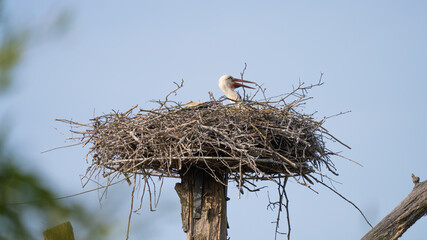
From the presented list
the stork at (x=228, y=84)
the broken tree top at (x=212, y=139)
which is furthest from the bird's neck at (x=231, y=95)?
the broken tree top at (x=212, y=139)

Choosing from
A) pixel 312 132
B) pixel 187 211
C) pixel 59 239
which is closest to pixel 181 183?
pixel 187 211

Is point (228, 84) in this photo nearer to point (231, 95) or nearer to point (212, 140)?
point (231, 95)

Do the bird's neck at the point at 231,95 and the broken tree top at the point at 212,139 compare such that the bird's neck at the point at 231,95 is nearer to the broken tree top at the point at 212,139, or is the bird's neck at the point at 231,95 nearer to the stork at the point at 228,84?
the stork at the point at 228,84

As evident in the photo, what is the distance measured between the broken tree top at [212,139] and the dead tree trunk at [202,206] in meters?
0.12

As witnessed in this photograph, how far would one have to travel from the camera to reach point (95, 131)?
4773 millimetres

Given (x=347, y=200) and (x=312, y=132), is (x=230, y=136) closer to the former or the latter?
(x=312, y=132)

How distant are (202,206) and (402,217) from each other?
70.7 inches

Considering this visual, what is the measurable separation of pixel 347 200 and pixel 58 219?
15.1ft

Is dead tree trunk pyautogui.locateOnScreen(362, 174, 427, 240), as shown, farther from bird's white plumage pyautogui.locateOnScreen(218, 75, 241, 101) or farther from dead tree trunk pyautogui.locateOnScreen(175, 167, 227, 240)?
bird's white plumage pyautogui.locateOnScreen(218, 75, 241, 101)

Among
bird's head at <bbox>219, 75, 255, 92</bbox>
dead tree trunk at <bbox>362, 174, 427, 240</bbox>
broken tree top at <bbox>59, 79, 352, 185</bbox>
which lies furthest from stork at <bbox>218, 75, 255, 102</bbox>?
dead tree trunk at <bbox>362, 174, 427, 240</bbox>

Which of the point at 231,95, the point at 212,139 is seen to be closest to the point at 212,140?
the point at 212,139

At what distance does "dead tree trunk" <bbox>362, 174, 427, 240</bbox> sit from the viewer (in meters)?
4.25

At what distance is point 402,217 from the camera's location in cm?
433

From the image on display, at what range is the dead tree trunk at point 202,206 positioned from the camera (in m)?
4.51
